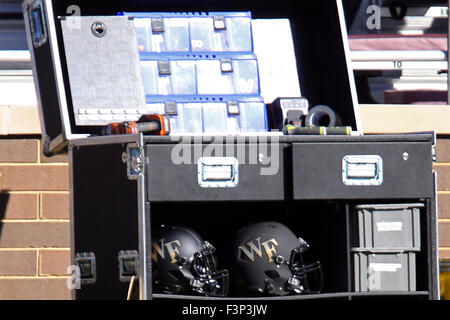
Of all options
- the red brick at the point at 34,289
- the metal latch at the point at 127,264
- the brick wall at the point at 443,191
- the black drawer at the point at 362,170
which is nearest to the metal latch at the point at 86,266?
the metal latch at the point at 127,264

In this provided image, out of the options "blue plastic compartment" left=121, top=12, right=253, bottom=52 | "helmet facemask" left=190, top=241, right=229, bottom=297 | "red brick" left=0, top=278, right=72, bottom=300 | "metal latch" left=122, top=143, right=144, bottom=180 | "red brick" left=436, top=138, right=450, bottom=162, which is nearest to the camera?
"metal latch" left=122, top=143, right=144, bottom=180

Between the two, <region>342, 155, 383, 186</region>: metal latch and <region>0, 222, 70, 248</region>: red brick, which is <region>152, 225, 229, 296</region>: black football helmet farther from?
<region>0, 222, 70, 248</region>: red brick

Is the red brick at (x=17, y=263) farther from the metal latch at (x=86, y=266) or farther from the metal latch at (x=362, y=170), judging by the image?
the metal latch at (x=362, y=170)

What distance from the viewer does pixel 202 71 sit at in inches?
214

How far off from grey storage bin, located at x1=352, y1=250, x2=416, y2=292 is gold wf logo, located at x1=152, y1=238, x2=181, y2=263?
793 mm

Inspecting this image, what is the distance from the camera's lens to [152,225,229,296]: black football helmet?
15.4 feet

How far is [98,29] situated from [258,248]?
1.36m

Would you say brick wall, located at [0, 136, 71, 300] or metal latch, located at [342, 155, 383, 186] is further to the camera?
brick wall, located at [0, 136, 71, 300]

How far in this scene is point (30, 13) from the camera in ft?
17.6

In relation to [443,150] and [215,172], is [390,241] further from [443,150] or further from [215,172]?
[443,150]

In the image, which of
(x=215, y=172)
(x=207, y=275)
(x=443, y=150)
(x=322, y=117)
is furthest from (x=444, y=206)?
(x=215, y=172)

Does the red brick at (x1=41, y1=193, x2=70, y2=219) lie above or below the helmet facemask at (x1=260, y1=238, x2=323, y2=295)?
above

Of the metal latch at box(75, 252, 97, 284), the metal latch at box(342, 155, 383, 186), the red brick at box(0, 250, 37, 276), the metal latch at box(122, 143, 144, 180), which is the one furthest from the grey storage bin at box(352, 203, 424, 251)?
the red brick at box(0, 250, 37, 276)
